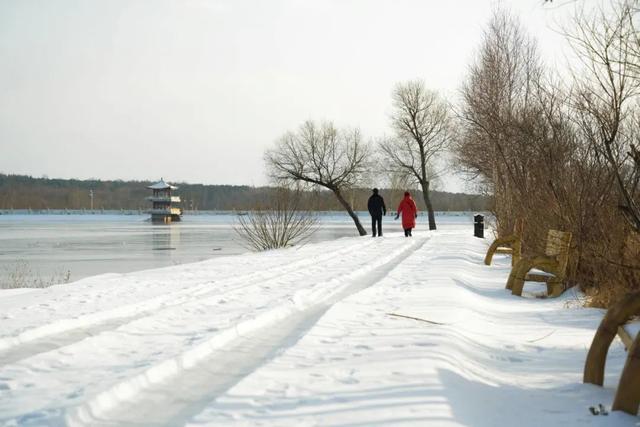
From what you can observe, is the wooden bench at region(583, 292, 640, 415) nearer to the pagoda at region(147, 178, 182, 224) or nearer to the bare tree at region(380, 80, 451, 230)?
the bare tree at region(380, 80, 451, 230)

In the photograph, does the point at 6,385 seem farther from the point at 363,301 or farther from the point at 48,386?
the point at 363,301

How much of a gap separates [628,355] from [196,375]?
298 cm

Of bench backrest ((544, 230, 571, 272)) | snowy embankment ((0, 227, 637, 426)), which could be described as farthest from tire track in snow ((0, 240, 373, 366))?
bench backrest ((544, 230, 571, 272))

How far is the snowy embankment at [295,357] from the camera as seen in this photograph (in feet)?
13.5

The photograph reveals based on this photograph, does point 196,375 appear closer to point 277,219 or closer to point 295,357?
point 295,357

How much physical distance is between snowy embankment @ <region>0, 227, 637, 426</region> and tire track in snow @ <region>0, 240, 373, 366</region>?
0.8 inches

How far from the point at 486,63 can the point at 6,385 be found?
22.3 meters

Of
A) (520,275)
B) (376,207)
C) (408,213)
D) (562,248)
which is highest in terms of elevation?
(376,207)

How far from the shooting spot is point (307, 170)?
40625 millimetres

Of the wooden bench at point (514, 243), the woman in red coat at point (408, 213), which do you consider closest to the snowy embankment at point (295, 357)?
the wooden bench at point (514, 243)

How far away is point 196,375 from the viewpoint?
5.00 meters

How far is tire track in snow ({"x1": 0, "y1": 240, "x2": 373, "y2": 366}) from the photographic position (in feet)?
19.7

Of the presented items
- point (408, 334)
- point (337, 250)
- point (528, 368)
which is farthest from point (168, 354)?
point (337, 250)

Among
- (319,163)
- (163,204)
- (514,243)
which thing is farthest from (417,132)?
(163,204)
